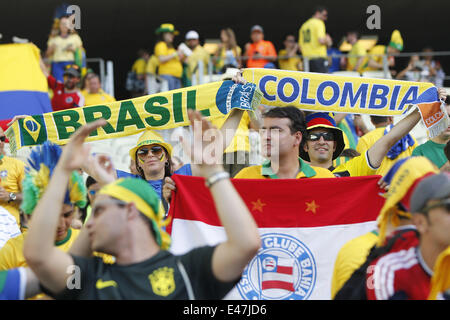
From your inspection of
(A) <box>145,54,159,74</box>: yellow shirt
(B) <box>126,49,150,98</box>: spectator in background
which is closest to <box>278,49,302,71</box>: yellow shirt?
(A) <box>145,54,159,74</box>: yellow shirt

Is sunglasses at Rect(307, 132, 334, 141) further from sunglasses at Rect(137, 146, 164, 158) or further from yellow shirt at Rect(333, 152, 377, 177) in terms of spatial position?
sunglasses at Rect(137, 146, 164, 158)

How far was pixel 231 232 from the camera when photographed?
291cm

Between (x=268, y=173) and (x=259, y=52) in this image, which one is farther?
(x=259, y=52)

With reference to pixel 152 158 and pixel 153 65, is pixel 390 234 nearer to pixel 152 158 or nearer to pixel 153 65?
pixel 152 158

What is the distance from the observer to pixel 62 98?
988 centimetres

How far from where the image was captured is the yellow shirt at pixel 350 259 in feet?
10.9

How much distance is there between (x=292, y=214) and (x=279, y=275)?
1.51ft

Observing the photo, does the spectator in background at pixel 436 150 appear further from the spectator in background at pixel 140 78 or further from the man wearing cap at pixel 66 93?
the spectator in background at pixel 140 78

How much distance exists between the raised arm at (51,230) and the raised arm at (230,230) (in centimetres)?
57

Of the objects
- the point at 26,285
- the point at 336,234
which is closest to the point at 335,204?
the point at 336,234

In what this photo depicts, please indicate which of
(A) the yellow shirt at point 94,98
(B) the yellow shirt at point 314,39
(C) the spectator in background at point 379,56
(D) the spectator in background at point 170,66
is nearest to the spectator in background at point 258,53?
(B) the yellow shirt at point 314,39

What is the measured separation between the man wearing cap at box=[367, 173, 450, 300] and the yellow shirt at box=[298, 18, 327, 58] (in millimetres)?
9893

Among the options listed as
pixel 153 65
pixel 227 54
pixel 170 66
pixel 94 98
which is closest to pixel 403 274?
pixel 94 98

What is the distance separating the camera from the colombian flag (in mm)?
8883
